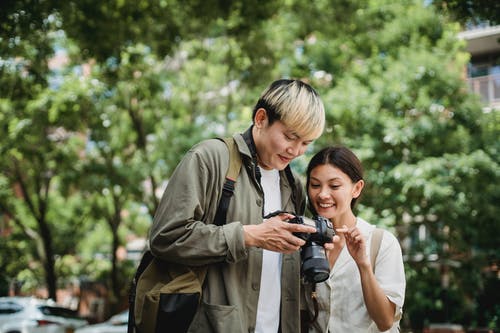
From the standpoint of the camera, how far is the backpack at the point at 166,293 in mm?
1991

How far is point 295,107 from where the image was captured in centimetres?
221

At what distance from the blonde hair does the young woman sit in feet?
1.32

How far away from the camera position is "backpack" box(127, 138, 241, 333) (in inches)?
78.4

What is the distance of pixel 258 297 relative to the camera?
7.11 feet

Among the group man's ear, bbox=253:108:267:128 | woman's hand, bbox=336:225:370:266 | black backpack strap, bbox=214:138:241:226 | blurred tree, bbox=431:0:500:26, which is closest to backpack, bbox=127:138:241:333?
black backpack strap, bbox=214:138:241:226

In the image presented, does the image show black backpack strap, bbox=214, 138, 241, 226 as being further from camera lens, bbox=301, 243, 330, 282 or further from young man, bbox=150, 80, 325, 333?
camera lens, bbox=301, 243, 330, 282

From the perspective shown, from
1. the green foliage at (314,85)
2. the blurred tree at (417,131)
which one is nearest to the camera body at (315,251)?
the green foliage at (314,85)

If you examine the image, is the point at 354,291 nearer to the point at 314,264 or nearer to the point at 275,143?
the point at 314,264

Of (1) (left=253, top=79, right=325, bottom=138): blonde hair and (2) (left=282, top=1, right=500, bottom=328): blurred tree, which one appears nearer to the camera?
(1) (left=253, top=79, right=325, bottom=138): blonde hair

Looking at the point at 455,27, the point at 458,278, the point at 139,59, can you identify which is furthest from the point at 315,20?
the point at 458,278

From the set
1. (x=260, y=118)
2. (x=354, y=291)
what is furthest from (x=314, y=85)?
(x=260, y=118)

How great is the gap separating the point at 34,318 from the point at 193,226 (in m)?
12.7

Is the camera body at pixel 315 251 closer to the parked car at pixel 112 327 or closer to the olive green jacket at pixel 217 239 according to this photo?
the olive green jacket at pixel 217 239

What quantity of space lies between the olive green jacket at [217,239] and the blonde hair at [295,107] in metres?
0.19
